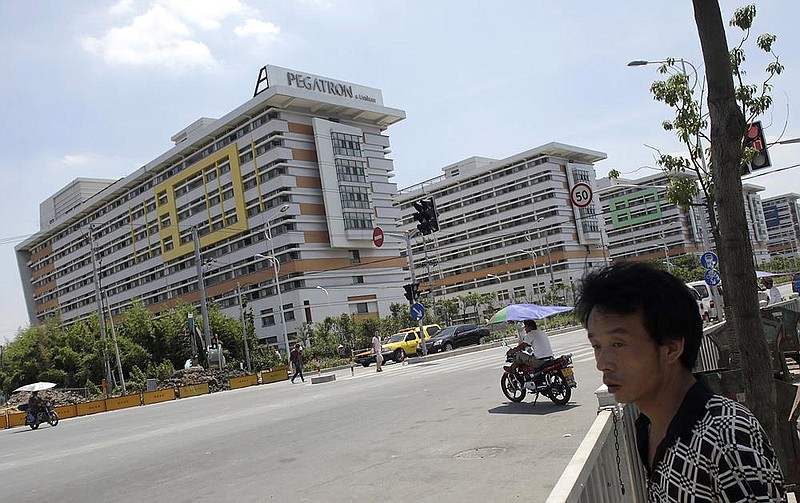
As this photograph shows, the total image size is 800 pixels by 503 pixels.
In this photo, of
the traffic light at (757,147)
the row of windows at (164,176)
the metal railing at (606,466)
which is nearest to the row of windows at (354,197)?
the row of windows at (164,176)

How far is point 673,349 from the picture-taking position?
73.1 inches

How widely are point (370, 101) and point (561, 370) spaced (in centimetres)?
6556

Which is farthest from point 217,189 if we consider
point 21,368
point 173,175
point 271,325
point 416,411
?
point 416,411

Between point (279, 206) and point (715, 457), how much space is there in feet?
217

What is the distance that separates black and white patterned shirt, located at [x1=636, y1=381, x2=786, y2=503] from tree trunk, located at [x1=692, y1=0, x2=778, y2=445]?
2334 mm

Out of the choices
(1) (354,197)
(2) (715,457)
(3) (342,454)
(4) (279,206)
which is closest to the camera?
(2) (715,457)

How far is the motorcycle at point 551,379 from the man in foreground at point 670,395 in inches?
408

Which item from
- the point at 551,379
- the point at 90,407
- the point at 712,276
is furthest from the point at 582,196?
the point at 90,407

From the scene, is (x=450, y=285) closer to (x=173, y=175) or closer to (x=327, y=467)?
(x=173, y=175)

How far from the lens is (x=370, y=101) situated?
74.8 metres

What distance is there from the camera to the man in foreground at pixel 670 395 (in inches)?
63.0

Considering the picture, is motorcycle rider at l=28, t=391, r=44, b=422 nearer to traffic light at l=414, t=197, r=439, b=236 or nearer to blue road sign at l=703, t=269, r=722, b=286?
traffic light at l=414, t=197, r=439, b=236

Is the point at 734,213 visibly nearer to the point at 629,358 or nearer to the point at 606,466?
the point at 606,466

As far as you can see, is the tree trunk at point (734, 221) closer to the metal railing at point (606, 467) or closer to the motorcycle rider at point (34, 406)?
the metal railing at point (606, 467)
